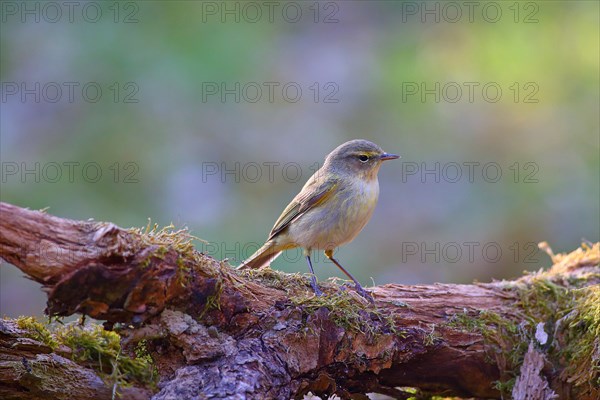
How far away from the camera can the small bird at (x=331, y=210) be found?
495cm

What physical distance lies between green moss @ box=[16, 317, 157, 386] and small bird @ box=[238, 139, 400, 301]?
1.67 m

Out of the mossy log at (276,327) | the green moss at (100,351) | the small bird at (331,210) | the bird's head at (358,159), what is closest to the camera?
the mossy log at (276,327)

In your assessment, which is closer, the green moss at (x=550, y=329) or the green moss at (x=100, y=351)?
the green moss at (x=100, y=351)

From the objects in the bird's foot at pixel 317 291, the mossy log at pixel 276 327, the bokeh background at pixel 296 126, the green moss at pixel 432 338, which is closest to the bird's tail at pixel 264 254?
the mossy log at pixel 276 327

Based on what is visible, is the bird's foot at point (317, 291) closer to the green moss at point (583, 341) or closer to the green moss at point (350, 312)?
the green moss at point (350, 312)

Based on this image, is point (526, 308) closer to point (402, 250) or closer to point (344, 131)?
point (402, 250)

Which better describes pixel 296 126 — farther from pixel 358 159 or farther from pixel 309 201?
pixel 309 201

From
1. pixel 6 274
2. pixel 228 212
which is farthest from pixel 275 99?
pixel 6 274

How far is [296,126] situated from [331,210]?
12.8 ft

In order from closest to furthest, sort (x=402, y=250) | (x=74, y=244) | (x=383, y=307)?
(x=74, y=244) < (x=383, y=307) < (x=402, y=250)

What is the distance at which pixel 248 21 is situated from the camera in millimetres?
8828

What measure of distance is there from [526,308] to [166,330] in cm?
245

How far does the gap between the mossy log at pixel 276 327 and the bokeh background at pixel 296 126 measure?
8.21ft

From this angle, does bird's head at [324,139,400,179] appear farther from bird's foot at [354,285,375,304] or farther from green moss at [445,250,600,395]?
green moss at [445,250,600,395]
